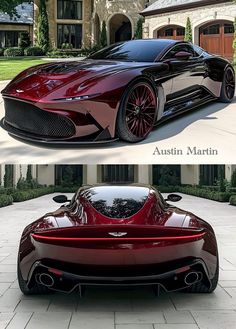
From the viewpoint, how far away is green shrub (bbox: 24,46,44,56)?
3.56m

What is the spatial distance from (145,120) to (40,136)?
2.42ft

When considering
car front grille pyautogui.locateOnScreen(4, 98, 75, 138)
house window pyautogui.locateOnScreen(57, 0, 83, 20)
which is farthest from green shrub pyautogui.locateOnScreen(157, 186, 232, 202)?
car front grille pyautogui.locateOnScreen(4, 98, 75, 138)

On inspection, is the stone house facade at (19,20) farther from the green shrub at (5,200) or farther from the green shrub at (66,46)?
the green shrub at (5,200)

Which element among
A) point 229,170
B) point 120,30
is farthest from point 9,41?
point 229,170

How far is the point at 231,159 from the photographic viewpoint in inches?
118

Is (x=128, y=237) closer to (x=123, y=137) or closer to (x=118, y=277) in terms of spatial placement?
(x=118, y=277)

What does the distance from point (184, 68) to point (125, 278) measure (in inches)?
65.6

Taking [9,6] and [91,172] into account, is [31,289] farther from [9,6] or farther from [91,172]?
[91,172]

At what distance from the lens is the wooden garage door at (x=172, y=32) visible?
339 centimetres

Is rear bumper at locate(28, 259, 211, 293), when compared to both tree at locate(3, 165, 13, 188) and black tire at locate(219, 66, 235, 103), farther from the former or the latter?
tree at locate(3, 165, 13, 188)

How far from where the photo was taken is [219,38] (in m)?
3.28

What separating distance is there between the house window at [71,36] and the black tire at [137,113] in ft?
3.15

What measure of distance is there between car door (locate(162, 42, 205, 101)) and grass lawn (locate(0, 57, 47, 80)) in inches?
41.2

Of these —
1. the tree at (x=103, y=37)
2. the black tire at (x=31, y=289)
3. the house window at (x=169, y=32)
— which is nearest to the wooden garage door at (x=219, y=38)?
the house window at (x=169, y=32)
